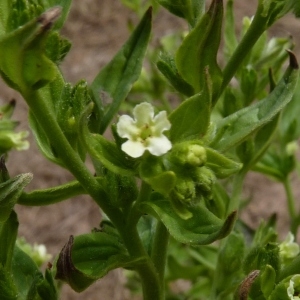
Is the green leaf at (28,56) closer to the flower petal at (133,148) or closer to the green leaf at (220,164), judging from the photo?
the flower petal at (133,148)

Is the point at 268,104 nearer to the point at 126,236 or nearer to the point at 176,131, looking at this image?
the point at 176,131

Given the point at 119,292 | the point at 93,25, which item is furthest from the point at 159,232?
the point at 93,25

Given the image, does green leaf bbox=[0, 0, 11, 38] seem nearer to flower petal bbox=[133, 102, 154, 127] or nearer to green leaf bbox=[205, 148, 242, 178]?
flower petal bbox=[133, 102, 154, 127]

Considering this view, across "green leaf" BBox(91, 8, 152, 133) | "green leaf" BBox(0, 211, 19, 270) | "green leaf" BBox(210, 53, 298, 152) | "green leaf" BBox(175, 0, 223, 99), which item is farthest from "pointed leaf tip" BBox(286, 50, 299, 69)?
"green leaf" BBox(0, 211, 19, 270)

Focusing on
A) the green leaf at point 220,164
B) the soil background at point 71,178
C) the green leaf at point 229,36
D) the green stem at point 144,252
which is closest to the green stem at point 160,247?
the green stem at point 144,252

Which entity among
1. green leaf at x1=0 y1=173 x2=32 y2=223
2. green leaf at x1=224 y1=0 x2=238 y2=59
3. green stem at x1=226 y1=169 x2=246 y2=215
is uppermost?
green leaf at x1=0 y1=173 x2=32 y2=223

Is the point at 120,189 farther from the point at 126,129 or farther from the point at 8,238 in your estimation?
the point at 8,238
